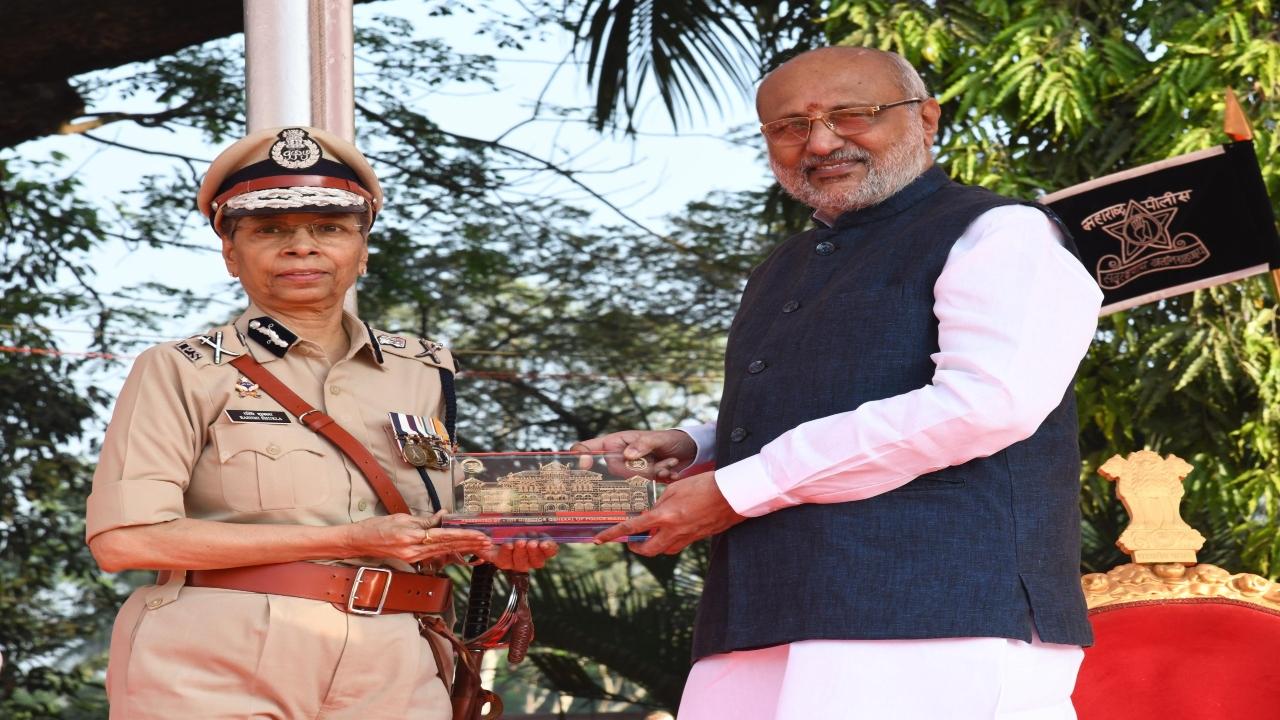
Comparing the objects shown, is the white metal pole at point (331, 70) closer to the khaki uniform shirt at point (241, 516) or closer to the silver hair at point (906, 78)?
the khaki uniform shirt at point (241, 516)

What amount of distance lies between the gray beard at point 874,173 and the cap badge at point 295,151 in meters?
0.76

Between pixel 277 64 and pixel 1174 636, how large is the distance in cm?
200

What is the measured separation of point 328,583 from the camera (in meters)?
2.13

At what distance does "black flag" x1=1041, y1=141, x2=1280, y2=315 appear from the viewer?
352 cm

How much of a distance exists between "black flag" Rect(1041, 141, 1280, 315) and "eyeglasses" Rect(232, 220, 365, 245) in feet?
6.19

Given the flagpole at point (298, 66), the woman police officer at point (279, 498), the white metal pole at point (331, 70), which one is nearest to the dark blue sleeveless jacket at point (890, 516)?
the woman police officer at point (279, 498)

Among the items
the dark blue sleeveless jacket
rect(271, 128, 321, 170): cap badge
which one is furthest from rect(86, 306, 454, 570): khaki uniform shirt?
the dark blue sleeveless jacket

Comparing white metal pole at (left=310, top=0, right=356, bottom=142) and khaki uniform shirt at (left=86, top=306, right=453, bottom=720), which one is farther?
white metal pole at (left=310, top=0, right=356, bottom=142)

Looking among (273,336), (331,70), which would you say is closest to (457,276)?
(331,70)

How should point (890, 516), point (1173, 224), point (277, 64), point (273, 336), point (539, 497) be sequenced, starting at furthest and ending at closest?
point (1173, 224), point (277, 64), point (273, 336), point (539, 497), point (890, 516)

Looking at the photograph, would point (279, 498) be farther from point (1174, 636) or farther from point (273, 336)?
point (1174, 636)

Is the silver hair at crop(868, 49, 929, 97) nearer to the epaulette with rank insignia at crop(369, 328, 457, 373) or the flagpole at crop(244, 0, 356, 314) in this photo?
the epaulette with rank insignia at crop(369, 328, 457, 373)

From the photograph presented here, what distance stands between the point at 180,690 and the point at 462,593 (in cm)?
278

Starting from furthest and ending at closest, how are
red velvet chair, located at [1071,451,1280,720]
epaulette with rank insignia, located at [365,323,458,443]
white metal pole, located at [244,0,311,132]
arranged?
1. white metal pole, located at [244,0,311,132]
2. red velvet chair, located at [1071,451,1280,720]
3. epaulette with rank insignia, located at [365,323,458,443]
